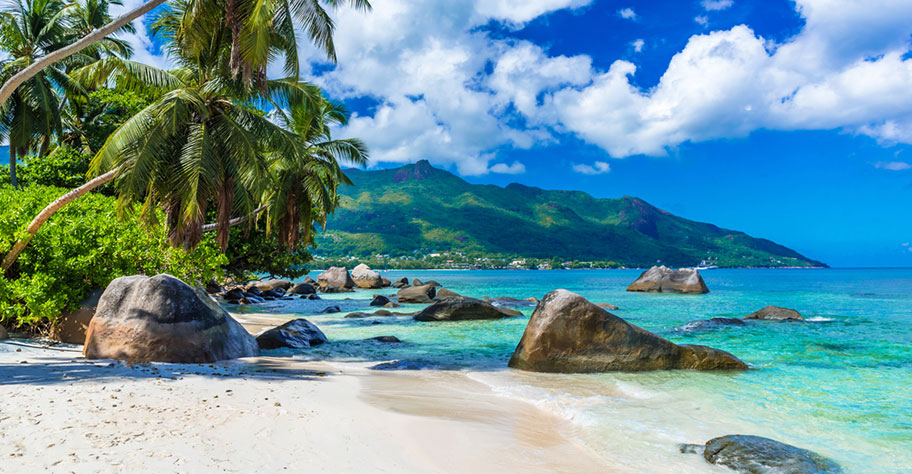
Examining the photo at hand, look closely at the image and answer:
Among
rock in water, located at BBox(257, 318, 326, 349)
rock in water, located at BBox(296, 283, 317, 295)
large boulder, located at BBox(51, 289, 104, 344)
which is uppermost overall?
large boulder, located at BBox(51, 289, 104, 344)

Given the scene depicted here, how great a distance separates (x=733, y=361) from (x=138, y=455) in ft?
36.1

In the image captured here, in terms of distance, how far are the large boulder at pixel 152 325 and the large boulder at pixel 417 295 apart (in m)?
24.2

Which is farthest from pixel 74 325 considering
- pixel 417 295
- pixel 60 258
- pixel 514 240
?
pixel 514 240

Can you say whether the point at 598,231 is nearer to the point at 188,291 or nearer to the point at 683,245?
the point at 683,245

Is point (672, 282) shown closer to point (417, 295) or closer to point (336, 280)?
point (417, 295)

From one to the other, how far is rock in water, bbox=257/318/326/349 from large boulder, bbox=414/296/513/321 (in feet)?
24.8

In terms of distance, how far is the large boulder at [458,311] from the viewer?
71.4 ft

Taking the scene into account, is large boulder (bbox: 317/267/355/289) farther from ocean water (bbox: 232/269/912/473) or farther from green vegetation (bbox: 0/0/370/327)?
ocean water (bbox: 232/269/912/473)

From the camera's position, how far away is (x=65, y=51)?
29.8 feet

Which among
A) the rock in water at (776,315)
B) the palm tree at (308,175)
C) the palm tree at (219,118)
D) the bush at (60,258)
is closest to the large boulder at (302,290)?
the palm tree at (308,175)

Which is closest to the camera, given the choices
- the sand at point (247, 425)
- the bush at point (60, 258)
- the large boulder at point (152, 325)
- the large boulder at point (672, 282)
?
the sand at point (247, 425)

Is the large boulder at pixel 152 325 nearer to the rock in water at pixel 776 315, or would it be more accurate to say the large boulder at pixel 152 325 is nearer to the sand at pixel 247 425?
the sand at pixel 247 425

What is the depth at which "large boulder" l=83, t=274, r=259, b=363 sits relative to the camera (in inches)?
343

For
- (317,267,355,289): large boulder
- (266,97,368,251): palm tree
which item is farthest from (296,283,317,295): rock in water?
(266,97,368,251): palm tree
